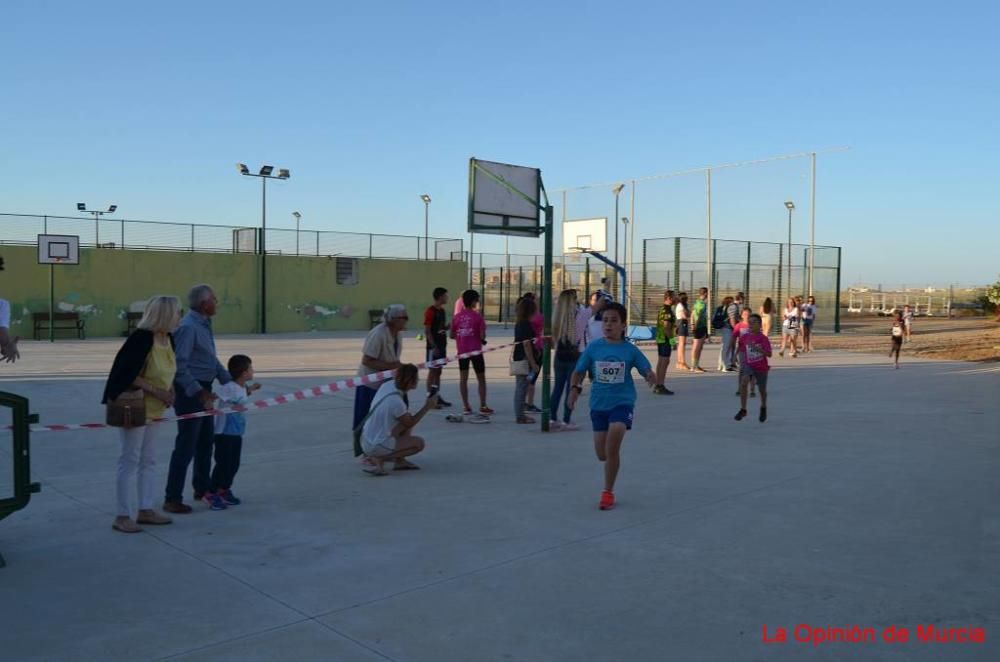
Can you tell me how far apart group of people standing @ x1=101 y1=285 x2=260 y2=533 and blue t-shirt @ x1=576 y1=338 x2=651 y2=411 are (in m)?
2.90

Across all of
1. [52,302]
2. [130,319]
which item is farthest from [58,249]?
[130,319]

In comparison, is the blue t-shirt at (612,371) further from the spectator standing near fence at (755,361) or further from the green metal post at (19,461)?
the spectator standing near fence at (755,361)

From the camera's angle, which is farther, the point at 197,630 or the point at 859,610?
the point at 859,610

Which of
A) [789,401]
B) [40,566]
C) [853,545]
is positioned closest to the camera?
[40,566]

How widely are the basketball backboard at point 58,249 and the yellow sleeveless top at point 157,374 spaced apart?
2422cm

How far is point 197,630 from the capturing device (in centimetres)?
445

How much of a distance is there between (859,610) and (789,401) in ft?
31.3

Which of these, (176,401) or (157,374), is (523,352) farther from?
(157,374)

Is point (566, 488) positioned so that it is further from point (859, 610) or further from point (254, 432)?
point (254, 432)

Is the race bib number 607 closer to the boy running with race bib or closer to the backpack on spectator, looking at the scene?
the boy running with race bib

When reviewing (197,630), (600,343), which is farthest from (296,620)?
(600,343)

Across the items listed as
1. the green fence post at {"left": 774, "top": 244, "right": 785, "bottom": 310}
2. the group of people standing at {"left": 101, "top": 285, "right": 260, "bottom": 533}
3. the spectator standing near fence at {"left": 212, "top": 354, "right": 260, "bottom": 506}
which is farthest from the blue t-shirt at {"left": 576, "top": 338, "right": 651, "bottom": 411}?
the green fence post at {"left": 774, "top": 244, "right": 785, "bottom": 310}

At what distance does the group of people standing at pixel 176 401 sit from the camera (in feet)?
19.9

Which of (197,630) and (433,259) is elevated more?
(433,259)
